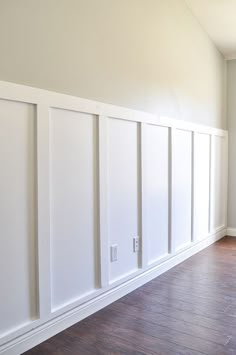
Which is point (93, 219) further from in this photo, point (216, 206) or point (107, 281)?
point (216, 206)

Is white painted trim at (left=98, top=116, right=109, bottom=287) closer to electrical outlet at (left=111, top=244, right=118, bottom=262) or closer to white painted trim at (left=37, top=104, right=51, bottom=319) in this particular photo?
electrical outlet at (left=111, top=244, right=118, bottom=262)

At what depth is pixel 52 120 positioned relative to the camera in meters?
1.99

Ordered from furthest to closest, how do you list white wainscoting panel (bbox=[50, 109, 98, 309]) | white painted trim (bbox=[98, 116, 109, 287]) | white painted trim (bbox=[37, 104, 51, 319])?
white painted trim (bbox=[98, 116, 109, 287]) → white wainscoting panel (bbox=[50, 109, 98, 309]) → white painted trim (bbox=[37, 104, 51, 319])

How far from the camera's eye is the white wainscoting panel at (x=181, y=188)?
3.36 meters

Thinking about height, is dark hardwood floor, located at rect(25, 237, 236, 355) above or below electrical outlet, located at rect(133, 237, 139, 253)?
below

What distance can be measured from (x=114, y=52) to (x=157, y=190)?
128 centimetres

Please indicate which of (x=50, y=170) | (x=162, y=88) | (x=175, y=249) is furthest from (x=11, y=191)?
(x=175, y=249)

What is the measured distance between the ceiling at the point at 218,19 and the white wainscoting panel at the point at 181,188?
131 cm

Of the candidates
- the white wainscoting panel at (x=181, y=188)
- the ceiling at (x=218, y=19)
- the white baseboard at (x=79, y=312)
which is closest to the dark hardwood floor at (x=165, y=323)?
the white baseboard at (x=79, y=312)

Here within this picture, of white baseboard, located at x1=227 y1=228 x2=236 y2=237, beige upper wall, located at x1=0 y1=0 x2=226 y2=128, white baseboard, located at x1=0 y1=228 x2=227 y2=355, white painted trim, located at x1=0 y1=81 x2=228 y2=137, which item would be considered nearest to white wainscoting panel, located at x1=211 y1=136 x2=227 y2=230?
white baseboard, located at x1=227 y1=228 x2=236 y2=237

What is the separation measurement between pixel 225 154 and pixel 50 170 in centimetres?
335

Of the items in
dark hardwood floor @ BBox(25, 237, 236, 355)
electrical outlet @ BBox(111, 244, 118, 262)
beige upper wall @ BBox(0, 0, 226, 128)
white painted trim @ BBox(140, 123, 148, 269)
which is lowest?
dark hardwood floor @ BBox(25, 237, 236, 355)

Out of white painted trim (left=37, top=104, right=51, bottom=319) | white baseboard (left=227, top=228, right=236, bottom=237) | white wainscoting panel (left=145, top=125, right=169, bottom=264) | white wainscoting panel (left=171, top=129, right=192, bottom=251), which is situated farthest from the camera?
white baseboard (left=227, top=228, right=236, bottom=237)

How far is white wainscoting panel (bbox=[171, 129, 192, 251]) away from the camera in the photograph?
3.36 metres
